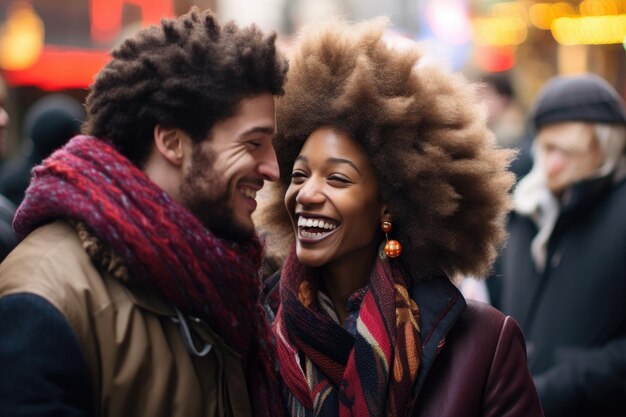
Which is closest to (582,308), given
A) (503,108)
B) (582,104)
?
(582,104)

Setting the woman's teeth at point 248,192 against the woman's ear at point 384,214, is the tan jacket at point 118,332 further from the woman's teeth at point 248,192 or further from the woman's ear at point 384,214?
the woman's ear at point 384,214

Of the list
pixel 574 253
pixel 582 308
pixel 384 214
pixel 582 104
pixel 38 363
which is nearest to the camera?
pixel 38 363

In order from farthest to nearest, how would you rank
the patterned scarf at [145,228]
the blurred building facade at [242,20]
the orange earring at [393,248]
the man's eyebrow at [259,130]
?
the blurred building facade at [242,20], the orange earring at [393,248], the man's eyebrow at [259,130], the patterned scarf at [145,228]

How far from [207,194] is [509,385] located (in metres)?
1.18

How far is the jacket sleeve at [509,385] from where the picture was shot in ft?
9.61

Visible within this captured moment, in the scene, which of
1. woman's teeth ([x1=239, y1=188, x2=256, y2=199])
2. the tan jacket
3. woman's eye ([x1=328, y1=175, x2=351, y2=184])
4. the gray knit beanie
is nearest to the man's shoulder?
the tan jacket


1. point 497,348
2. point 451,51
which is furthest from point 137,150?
point 451,51

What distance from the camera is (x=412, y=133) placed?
123 inches

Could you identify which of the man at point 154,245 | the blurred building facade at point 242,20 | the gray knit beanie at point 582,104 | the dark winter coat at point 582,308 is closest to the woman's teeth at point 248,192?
the man at point 154,245

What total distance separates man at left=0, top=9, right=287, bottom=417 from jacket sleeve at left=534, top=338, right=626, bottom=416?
1.75m

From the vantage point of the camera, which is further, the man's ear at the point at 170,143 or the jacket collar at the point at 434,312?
the jacket collar at the point at 434,312

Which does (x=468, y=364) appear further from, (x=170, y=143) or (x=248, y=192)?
(x=170, y=143)

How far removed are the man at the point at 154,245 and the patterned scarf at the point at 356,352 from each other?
0.55ft

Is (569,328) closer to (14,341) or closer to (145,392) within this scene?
(145,392)
